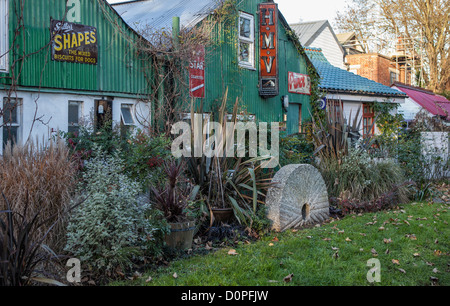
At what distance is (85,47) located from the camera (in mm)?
8688

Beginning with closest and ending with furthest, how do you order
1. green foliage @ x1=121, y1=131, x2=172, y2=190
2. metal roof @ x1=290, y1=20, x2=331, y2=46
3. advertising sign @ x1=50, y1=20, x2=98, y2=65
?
1. green foliage @ x1=121, y1=131, x2=172, y2=190
2. advertising sign @ x1=50, y1=20, x2=98, y2=65
3. metal roof @ x1=290, y1=20, x2=331, y2=46

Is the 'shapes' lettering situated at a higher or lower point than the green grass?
higher

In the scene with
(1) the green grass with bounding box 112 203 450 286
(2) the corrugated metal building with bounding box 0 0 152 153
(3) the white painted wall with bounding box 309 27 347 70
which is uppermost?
(3) the white painted wall with bounding box 309 27 347 70

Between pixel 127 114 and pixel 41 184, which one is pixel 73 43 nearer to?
pixel 127 114

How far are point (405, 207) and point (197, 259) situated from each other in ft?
17.3

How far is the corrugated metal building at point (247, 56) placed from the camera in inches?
456

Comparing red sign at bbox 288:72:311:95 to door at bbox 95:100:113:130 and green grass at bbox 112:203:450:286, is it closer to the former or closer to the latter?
door at bbox 95:100:113:130

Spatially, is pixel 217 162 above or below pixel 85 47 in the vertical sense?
below

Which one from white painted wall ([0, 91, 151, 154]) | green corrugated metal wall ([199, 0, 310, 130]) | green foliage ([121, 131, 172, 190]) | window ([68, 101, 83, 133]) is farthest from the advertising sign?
green corrugated metal wall ([199, 0, 310, 130])

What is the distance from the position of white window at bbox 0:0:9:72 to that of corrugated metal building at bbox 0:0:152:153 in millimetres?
15

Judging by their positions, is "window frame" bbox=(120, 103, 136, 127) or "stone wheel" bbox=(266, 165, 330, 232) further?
"window frame" bbox=(120, 103, 136, 127)

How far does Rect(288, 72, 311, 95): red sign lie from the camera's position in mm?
14109

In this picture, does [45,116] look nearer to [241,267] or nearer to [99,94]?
[99,94]
